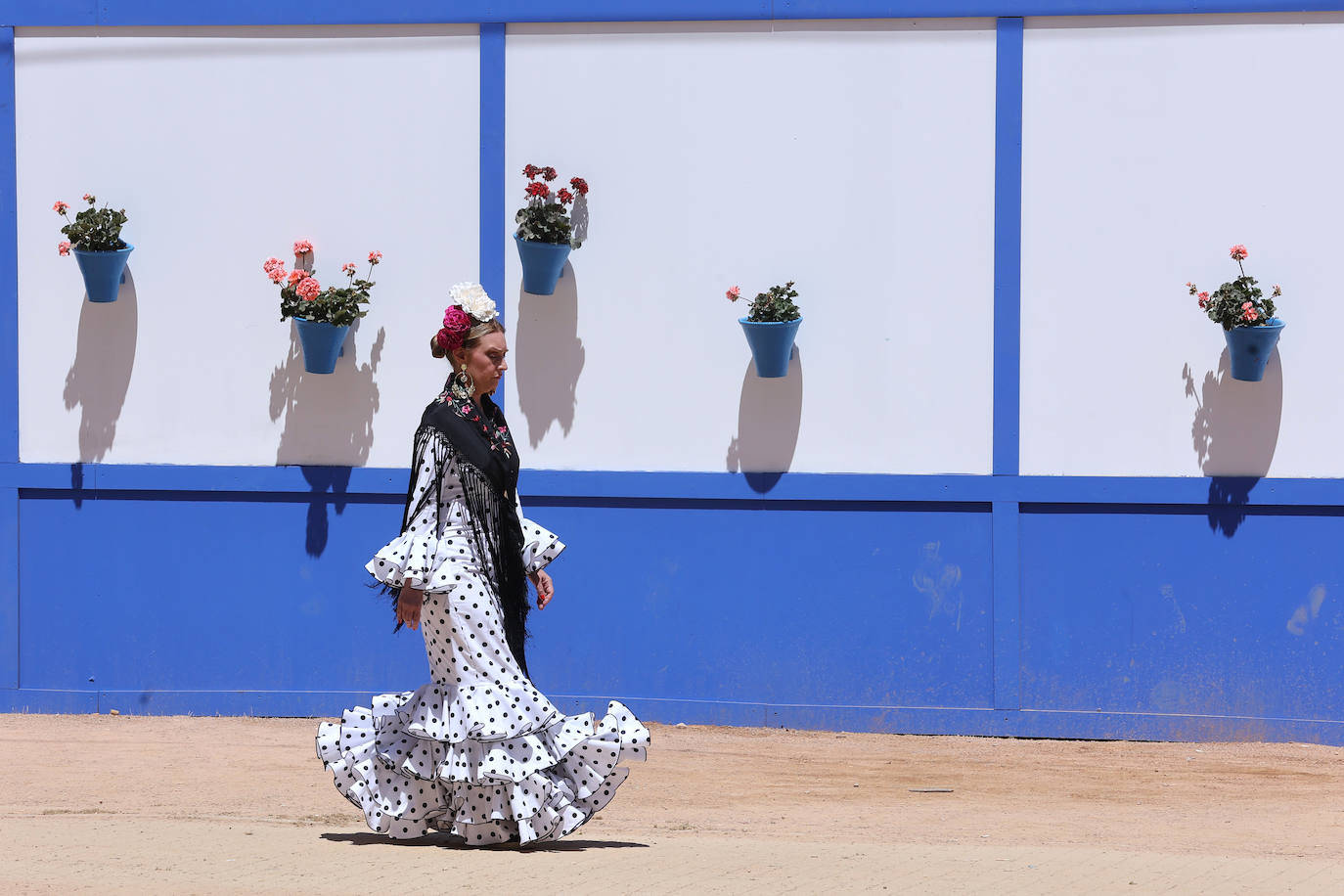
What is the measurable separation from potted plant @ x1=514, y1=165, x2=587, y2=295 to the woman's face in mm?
2612

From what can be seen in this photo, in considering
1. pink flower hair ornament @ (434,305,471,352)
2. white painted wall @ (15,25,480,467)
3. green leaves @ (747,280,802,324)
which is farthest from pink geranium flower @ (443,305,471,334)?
white painted wall @ (15,25,480,467)

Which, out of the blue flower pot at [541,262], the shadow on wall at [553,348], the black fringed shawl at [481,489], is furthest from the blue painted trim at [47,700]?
the black fringed shawl at [481,489]

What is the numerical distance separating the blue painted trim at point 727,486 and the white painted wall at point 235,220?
0.10 m

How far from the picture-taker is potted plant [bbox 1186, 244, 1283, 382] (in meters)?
7.49

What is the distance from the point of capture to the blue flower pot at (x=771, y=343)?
777 centimetres

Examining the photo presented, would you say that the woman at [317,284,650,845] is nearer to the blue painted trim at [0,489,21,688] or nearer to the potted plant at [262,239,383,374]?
the potted plant at [262,239,383,374]

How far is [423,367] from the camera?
8188 mm

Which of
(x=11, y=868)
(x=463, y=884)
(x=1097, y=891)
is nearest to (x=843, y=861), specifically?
(x=1097, y=891)

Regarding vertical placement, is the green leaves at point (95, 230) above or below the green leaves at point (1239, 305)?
above

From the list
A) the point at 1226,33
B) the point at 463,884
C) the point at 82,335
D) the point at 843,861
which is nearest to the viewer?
the point at 463,884

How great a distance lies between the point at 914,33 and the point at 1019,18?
1.69ft

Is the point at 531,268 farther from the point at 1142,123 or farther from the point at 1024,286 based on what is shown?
the point at 1142,123

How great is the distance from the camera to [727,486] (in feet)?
26.3

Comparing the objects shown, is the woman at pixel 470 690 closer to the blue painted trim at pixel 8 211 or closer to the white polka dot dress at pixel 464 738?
the white polka dot dress at pixel 464 738
